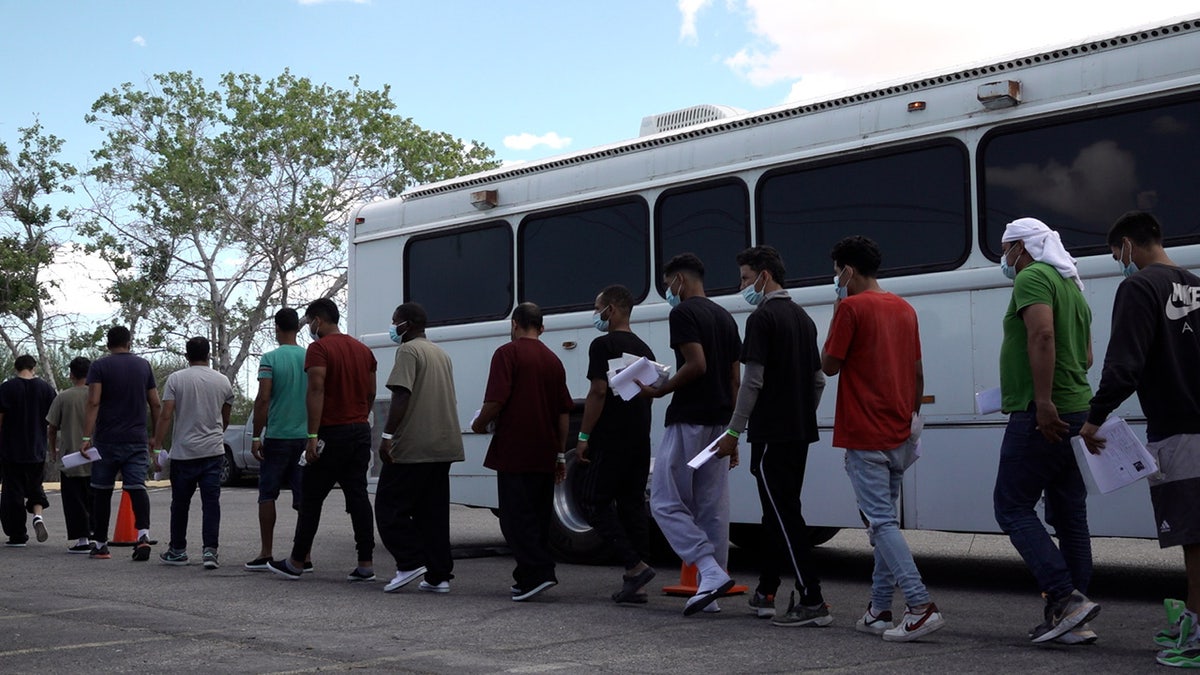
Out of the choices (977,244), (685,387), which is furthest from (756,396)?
(977,244)

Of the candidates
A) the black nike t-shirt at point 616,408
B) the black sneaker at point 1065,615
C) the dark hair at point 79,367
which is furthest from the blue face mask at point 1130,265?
the dark hair at point 79,367

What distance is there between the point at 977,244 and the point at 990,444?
1164 millimetres

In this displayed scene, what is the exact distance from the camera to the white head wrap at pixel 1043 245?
645cm

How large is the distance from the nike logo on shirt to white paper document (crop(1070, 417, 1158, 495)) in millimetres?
496

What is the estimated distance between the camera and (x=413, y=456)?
29.3 ft

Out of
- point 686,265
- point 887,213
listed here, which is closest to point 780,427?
point 686,265

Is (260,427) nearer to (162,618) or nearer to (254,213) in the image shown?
(162,618)

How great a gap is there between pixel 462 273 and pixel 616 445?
3.88 meters

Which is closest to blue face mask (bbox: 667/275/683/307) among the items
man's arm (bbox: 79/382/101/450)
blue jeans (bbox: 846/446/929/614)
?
blue jeans (bbox: 846/446/929/614)

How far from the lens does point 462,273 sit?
1184 centimetres

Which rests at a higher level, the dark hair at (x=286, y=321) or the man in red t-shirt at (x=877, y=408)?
the dark hair at (x=286, y=321)

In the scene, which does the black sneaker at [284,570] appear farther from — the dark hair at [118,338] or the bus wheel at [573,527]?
the dark hair at [118,338]

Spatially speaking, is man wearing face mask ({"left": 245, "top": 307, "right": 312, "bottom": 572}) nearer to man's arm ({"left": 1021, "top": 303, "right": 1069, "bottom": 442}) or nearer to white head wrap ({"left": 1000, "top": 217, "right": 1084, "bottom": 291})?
white head wrap ({"left": 1000, "top": 217, "right": 1084, "bottom": 291})

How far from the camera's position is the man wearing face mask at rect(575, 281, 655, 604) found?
27.2 feet
